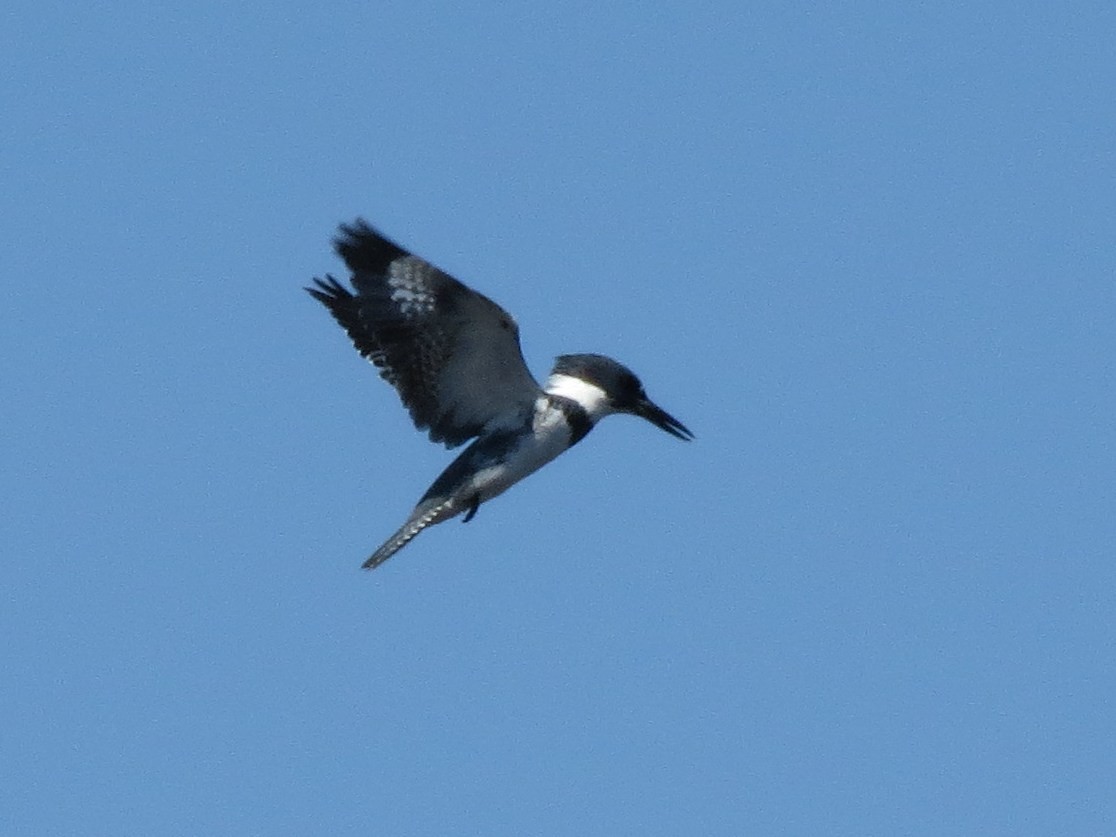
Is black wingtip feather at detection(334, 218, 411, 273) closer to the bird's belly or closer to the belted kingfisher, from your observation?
the belted kingfisher

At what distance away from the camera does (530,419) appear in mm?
13727

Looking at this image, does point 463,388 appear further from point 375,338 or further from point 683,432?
point 683,432

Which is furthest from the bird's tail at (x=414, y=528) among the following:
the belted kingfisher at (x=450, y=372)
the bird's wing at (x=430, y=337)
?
the bird's wing at (x=430, y=337)

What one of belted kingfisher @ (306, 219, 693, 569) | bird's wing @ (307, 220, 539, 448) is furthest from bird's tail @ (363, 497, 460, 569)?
bird's wing @ (307, 220, 539, 448)

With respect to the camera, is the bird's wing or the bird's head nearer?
the bird's wing

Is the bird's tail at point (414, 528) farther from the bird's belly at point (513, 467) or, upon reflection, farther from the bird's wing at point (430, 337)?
the bird's wing at point (430, 337)

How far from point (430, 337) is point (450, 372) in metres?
0.20

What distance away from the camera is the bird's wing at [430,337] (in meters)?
13.5

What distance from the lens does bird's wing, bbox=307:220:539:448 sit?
13.5m

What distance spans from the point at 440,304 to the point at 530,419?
2.31 ft

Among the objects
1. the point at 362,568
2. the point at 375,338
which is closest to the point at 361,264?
the point at 375,338

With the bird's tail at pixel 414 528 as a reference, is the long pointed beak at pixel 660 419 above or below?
above

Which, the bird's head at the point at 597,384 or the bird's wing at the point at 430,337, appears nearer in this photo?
the bird's wing at the point at 430,337

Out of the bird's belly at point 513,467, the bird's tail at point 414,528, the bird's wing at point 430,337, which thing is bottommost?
the bird's tail at point 414,528
